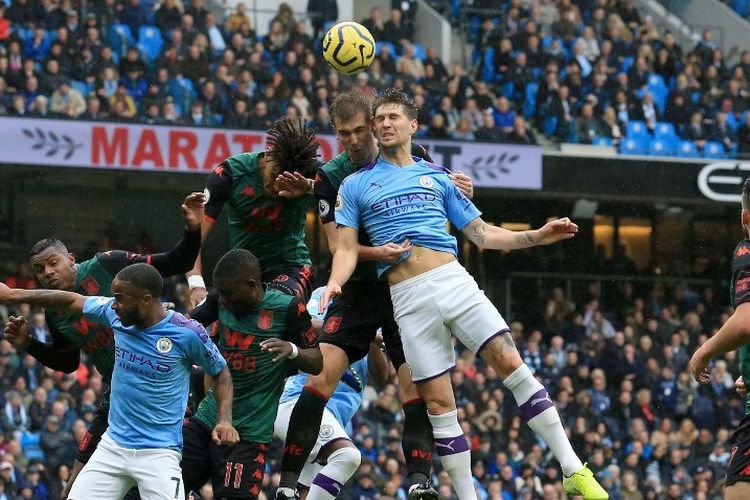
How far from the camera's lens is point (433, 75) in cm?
2406

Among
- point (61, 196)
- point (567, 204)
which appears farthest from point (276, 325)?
point (567, 204)

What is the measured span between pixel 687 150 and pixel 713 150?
0.51 m

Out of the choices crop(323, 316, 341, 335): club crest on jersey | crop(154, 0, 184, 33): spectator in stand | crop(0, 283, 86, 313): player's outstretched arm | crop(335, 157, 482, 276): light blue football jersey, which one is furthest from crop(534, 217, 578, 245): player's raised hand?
crop(154, 0, 184, 33): spectator in stand

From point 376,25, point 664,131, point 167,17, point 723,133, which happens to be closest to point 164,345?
point 167,17

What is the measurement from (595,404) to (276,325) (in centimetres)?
1301

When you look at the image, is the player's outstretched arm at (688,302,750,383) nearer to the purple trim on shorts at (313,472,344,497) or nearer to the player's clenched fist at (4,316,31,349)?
the purple trim on shorts at (313,472,344,497)

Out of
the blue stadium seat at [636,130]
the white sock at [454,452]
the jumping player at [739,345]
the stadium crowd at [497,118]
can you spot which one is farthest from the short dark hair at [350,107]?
the blue stadium seat at [636,130]

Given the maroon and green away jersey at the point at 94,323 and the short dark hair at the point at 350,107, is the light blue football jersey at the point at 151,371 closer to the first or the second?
the maroon and green away jersey at the point at 94,323

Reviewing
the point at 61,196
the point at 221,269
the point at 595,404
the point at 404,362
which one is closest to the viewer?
the point at 221,269

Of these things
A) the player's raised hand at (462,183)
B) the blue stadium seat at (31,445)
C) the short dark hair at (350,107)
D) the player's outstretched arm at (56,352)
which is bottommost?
the blue stadium seat at (31,445)

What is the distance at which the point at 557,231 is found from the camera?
8.52 m

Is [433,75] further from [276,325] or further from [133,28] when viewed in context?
[276,325]

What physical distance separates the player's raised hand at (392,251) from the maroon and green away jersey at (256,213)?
1155mm

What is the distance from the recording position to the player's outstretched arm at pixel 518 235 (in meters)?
8.49
